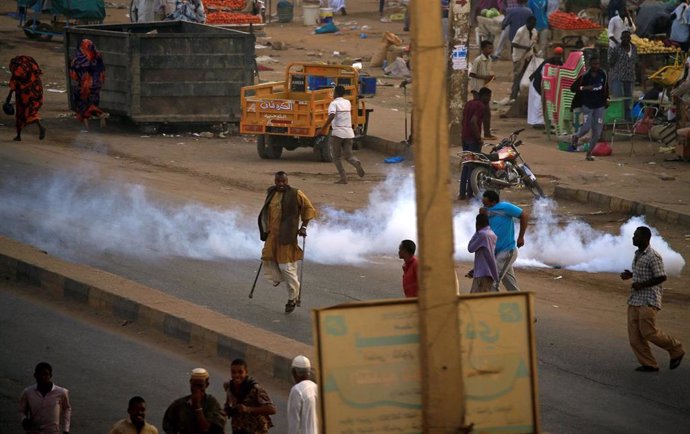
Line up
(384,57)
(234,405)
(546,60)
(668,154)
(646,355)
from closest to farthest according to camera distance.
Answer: (234,405) < (646,355) < (668,154) < (546,60) < (384,57)

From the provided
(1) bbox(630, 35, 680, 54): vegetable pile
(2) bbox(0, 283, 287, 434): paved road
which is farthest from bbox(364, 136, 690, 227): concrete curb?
(1) bbox(630, 35, 680, 54): vegetable pile

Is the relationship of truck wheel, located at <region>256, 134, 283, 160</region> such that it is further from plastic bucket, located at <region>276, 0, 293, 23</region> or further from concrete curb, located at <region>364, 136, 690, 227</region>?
plastic bucket, located at <region>276, 0, 293, 23</region>

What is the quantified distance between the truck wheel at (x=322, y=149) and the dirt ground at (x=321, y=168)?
0.21 metres

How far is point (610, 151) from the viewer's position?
69.4 ft

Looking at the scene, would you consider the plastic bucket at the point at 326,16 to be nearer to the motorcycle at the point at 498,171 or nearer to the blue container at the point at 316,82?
the blue container at the point at 316,82

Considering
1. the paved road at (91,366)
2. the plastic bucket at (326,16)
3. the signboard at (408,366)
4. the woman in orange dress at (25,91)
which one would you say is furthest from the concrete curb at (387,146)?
the plastic bucket at (326,16)

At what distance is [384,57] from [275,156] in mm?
11497

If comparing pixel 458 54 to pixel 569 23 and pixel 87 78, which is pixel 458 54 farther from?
pixel 569 23

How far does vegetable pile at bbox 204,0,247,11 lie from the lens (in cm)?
3622

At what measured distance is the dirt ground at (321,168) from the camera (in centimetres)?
1559

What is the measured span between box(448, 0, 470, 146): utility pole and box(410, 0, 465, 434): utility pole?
16.0 metres

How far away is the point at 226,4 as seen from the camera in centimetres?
3656

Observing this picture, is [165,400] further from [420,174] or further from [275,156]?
[275,156]

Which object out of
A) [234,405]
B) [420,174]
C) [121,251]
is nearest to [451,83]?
[121,251]
